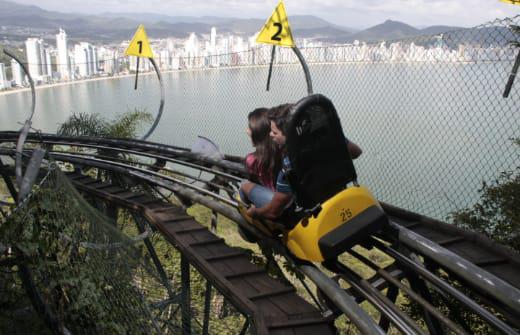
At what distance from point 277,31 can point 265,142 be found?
268 cm

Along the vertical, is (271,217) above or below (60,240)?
above

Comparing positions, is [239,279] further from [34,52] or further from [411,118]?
[34,52]

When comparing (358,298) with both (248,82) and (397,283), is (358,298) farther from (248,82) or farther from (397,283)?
(248,82)

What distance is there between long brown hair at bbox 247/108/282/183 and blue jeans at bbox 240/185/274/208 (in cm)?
11

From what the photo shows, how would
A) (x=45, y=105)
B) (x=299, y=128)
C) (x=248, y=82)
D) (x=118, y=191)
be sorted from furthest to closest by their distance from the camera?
(x=45, y=105)
(x=248, y=82)
(x=118, y=191)
(x=299, y=128)

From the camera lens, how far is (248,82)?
10883mm

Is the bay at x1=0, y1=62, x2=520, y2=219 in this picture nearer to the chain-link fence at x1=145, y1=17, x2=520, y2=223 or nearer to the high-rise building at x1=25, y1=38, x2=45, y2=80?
the chain-link fence at x1=145, y1=17, x2=520, y2=223

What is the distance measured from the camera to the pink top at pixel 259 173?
11.6ft

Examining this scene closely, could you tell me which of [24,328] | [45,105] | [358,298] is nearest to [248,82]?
[24,328]

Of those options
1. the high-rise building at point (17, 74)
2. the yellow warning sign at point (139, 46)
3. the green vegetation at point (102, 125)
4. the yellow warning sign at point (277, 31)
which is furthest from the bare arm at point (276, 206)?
the high-rise building at point (17, 74)

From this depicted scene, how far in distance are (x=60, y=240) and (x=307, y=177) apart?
7.49 ft

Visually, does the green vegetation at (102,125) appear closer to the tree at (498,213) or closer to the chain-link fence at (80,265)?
the chain-link fence at (80,265)

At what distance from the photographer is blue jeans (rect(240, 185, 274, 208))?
11.3 ft

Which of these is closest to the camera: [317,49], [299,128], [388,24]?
[299,128]
